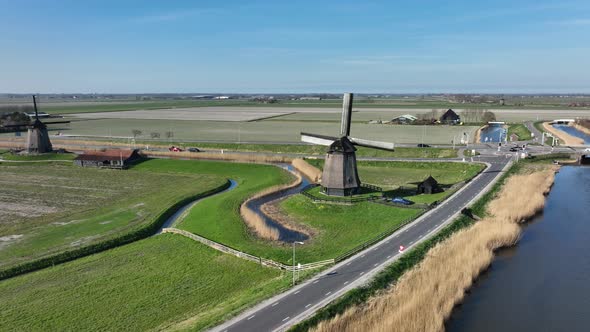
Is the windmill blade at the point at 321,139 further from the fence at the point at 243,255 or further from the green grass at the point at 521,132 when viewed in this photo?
the green grass at the point at 521,132

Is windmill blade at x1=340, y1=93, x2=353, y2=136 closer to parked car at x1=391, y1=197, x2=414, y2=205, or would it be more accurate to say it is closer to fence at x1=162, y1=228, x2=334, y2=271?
parked car at x1=391, y1=197, x2=414, y2=205

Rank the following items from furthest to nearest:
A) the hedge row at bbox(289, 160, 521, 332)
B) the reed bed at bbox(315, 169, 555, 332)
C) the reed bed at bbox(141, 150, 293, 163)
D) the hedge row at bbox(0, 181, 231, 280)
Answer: the reed bed at bbox(141, 150, 293, 163)
the hedge row at bbox(0, 181, 231, 280)
the hedge row at bbox(289, 160, 521, 332)
the reed bed at bbox(315, 169, 555, 332)

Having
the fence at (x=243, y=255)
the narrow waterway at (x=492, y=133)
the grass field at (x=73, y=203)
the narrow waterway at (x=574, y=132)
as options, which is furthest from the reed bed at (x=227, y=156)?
the narrow waterway at (x=574, y=132)

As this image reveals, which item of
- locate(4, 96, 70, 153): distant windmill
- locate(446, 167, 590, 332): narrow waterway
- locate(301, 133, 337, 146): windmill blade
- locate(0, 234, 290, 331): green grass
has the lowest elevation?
locate(0, 234, 290, 331): green grass

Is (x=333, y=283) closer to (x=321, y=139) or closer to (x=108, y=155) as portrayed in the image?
(x=321, y=139)

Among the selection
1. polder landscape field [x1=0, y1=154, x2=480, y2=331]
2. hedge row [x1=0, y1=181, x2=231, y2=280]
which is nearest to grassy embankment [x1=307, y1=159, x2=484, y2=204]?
polder landscape field [x1=0, y1=154, x2=480, y2=331]

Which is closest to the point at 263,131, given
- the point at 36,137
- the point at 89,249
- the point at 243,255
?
the point at 36,137

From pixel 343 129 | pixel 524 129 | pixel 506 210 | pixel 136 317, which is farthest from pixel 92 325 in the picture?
pixel 524 129
